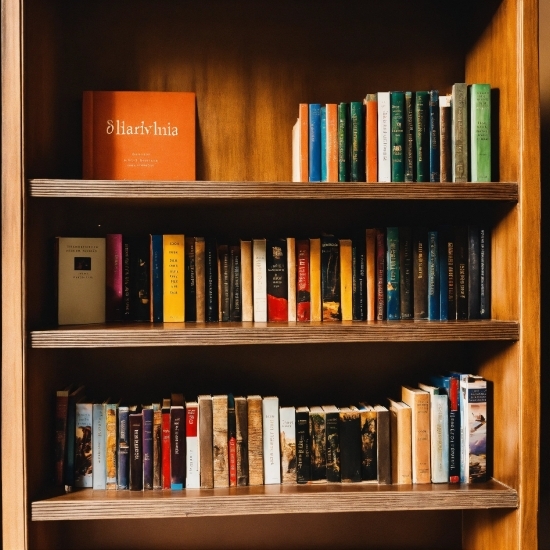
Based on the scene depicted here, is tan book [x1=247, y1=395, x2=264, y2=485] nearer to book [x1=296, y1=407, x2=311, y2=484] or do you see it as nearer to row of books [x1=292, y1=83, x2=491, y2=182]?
book [x1=296, y1=407, x2=311, y2=484]

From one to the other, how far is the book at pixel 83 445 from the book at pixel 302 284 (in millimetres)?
561

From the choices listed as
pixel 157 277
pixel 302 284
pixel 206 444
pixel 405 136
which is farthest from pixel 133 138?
pixel 206 444

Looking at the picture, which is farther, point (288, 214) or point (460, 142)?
point (288, 214)

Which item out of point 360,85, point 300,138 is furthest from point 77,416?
point 360,85

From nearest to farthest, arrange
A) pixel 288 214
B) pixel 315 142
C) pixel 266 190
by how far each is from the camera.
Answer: pixel 266 190, pixel 315 142, pixel 288 214

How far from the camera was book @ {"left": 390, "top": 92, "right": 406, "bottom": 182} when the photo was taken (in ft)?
4.50

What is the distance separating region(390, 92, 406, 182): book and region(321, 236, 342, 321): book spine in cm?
22

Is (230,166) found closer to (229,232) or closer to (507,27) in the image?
(229,232)

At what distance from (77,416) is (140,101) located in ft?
2.62

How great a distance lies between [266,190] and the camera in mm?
1295

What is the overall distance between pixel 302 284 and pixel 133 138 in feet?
1.85

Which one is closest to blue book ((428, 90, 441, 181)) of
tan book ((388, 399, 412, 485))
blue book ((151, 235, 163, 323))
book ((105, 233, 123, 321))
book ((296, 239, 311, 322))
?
book ((296, 239, 311, 322))

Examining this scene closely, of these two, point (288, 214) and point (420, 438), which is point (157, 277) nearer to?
point (288, 214)

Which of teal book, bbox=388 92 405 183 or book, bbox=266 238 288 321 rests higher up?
teal book, bbox=388 92 405 183
